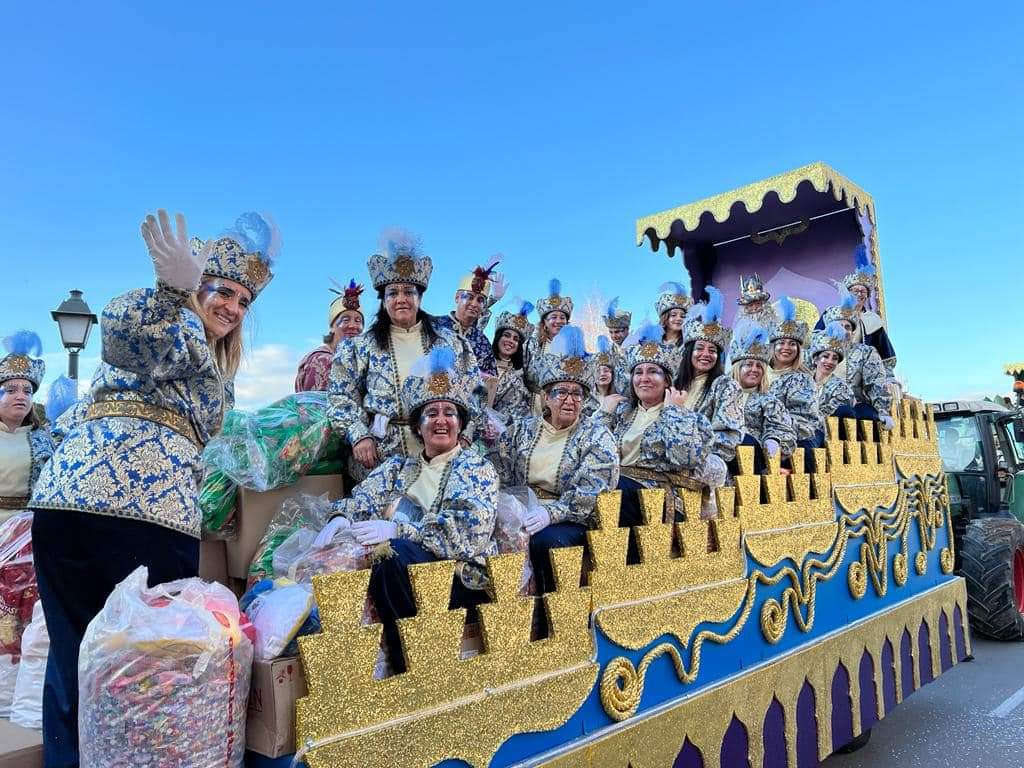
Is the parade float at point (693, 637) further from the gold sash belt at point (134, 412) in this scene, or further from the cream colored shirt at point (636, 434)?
the gold sash belt at point (134, 412)

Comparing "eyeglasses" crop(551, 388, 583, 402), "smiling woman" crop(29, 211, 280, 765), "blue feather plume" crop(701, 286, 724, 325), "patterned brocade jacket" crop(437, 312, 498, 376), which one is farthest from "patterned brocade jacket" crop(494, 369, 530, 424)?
"smiling woman" crop(29, 211, 280, 765)

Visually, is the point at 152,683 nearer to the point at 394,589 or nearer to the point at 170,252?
the point at 394,589

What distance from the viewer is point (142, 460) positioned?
1.81 m

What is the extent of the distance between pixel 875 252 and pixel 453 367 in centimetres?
614

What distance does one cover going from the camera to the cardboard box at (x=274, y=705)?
5.31ft

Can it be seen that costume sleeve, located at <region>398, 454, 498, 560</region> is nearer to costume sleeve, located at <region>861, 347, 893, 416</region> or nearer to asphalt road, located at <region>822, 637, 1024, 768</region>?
asphalt road, located at <region>822, 637, 1024, 768</region>

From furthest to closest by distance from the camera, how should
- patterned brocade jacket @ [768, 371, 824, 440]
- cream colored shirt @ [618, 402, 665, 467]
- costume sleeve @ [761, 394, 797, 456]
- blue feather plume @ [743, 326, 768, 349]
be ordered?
patterned brocade jacket @ [768, 371, 824, 440]
blue feather plume @ [743, 326, 768, 349]
costume sleeve @ [761, 394, 797, 456]
cream colored shirt @ [618, 402, 665, 467]

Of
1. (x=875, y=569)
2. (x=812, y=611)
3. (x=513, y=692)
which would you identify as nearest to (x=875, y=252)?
(x=875, y=569)

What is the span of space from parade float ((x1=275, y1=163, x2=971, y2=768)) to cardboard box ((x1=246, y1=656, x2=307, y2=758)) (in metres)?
0.05

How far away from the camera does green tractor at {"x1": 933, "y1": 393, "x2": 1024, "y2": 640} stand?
642 cm

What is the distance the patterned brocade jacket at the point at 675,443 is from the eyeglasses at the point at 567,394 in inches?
11.2

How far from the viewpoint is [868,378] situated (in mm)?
5492

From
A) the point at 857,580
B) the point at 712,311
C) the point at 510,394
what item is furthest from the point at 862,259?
the point at 510,394

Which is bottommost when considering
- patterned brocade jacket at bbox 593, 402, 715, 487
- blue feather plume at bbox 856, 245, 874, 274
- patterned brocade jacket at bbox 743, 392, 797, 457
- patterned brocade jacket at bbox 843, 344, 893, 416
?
patterned brocade jacket at bbox 593, 402, 715, 487
